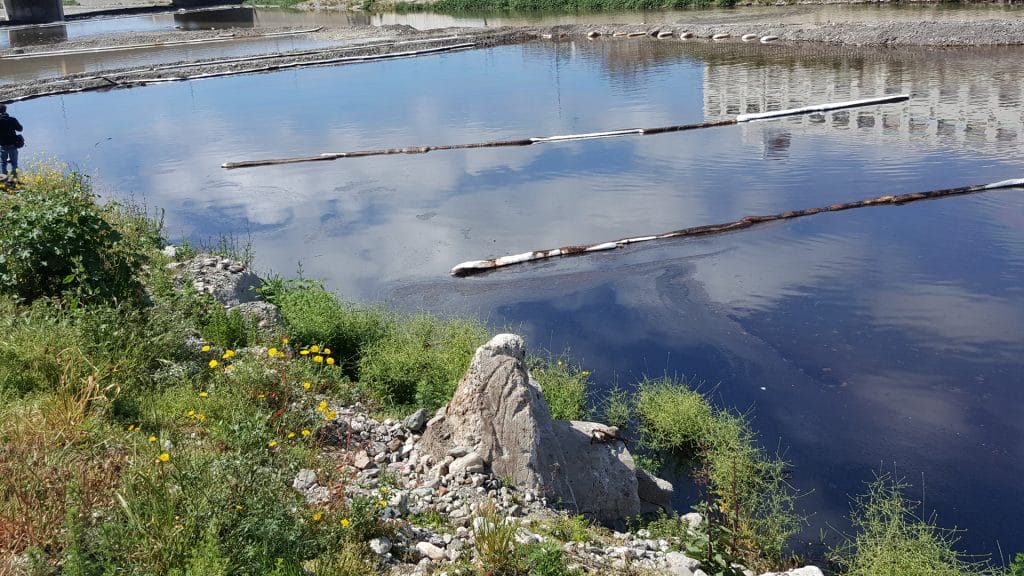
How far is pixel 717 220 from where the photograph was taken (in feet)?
44.7

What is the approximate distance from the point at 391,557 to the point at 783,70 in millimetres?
26684

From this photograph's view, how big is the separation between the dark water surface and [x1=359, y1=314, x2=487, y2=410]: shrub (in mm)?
1386

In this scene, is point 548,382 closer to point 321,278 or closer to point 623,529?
point 623,529

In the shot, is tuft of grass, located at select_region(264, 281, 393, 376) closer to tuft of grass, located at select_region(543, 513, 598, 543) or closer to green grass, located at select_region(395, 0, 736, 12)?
tuft of grass, located at select_region(543, 513, 598, 543)

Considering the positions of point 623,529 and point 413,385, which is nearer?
point 623,529

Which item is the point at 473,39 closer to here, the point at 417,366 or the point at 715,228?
the point at 715,228

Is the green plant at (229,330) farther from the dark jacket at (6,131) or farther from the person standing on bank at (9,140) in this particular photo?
the dark jacket at (6,131)

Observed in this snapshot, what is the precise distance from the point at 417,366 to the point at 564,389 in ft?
5.04

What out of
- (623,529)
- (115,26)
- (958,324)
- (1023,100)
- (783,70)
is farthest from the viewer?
(115,26)

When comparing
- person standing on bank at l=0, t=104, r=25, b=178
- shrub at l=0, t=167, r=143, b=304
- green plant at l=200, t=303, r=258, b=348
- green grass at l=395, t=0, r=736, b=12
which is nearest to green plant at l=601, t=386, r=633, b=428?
green plant at l=200, t=303, r=258, b=348

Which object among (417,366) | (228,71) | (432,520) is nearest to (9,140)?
(417,366)

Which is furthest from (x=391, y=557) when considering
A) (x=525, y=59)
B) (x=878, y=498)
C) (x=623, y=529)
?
(x=525, y=59)

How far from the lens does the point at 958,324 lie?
9.78 metres

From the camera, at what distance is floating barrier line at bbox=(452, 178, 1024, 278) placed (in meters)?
12.1
